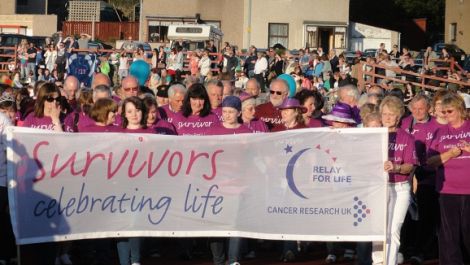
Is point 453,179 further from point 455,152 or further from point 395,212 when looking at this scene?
point 395,212

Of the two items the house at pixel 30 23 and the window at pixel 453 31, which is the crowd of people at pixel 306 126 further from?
the house at pixel 30 23

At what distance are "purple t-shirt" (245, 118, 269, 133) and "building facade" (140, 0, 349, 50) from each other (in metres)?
41.7

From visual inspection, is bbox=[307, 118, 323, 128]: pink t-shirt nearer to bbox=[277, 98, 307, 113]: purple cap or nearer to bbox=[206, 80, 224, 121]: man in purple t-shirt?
bbox=[277, 98, 307, 113]: purple cap

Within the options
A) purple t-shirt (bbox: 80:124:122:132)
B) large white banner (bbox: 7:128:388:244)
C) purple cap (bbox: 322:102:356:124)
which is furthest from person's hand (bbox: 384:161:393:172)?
purple t-shirt (bbox: 80:124:122:132)

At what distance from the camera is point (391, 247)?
9.98 meters

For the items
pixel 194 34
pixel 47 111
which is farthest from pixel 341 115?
pixel 194 34

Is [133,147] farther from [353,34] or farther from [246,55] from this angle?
[353,34]

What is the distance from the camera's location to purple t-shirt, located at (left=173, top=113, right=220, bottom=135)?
11107mm

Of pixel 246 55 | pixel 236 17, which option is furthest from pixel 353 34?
pixel 246 55

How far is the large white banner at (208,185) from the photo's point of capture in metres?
9.84

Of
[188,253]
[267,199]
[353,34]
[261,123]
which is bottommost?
[188,253]

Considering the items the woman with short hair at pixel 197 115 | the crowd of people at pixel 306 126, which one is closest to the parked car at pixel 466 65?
the crowd of people at pixel 306 126

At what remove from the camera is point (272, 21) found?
53.5 m

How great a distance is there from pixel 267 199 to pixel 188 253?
1956 millimetres
